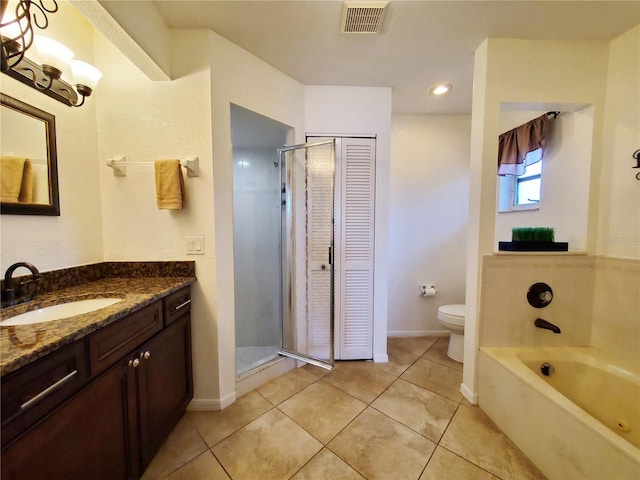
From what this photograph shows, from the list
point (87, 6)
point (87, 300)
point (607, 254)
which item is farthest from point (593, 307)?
point (87, 6)

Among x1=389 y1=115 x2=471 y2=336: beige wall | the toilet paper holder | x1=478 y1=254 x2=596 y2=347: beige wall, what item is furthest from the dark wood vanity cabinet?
the toilet paper holder

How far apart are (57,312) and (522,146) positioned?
3321 mm

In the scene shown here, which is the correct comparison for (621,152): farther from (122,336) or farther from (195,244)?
(122,336)

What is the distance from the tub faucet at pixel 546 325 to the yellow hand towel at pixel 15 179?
9.84 ft

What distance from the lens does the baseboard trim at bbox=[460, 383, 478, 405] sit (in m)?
1.62

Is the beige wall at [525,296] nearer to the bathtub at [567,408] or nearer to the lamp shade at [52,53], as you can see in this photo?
the bathtub at [567,408]

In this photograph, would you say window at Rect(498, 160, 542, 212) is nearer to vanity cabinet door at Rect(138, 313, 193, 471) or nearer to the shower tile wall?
the shower tile wall

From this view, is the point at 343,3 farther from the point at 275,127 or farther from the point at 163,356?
the point at 163,356

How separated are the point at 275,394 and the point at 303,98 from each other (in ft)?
7.77

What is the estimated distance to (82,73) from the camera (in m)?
1.14

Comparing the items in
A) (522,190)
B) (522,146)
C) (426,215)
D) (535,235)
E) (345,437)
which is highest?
(522,146)

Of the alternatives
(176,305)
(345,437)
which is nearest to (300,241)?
(176,305)

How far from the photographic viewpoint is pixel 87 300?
1174 mm

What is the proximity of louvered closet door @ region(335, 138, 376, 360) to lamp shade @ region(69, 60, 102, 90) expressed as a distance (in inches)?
61.6
